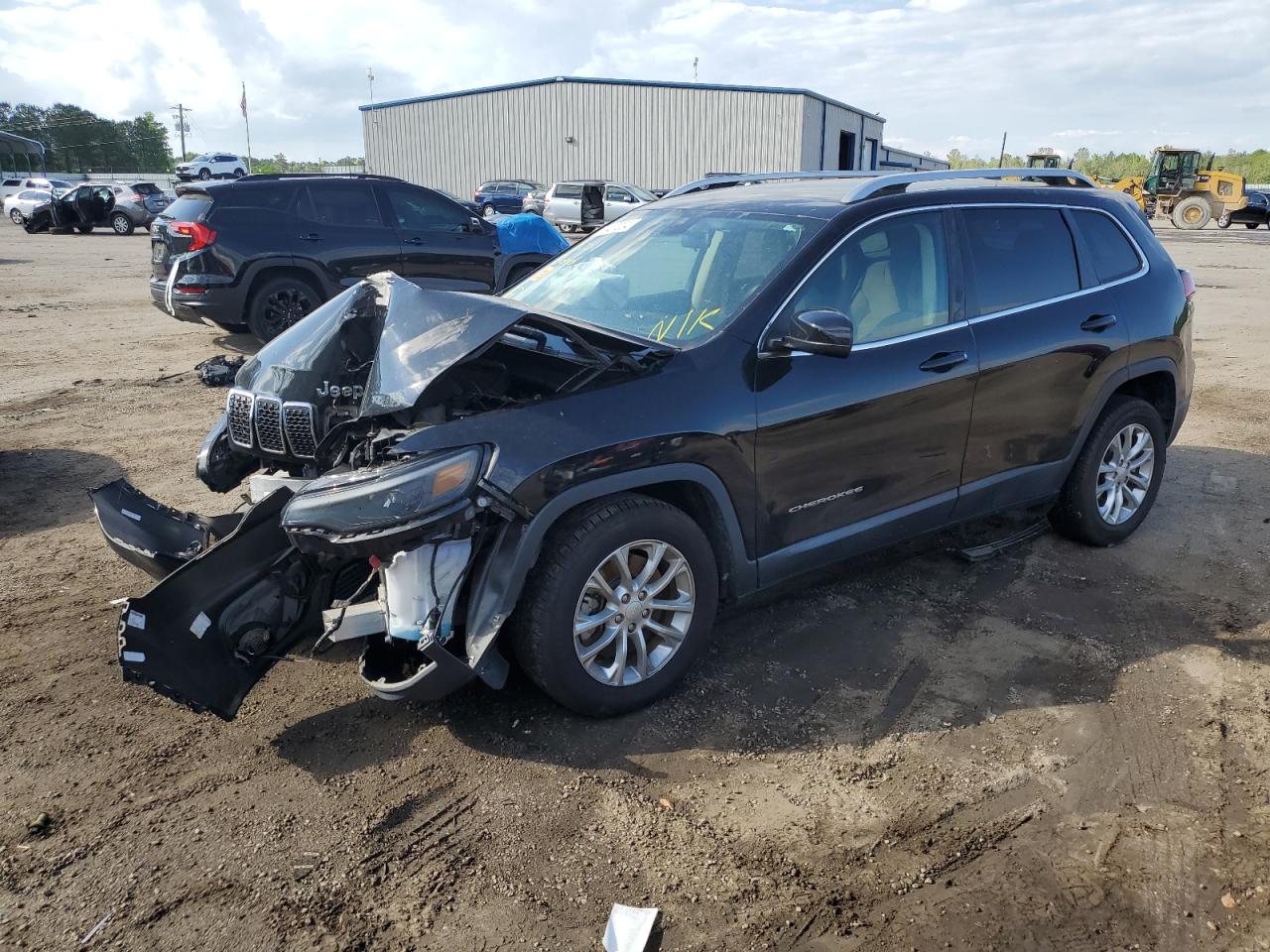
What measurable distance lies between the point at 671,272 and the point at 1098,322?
224 centimetres

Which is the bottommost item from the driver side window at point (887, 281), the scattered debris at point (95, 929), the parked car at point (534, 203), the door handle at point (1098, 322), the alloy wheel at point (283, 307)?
the scattered debris at point (95, 929)

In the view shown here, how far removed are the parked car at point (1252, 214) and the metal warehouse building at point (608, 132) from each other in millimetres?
16351

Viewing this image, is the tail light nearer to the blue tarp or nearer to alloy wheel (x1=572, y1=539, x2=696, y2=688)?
the blue tarp

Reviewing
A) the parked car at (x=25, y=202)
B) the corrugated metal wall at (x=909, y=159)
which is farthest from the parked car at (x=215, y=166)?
the corrugated metal wall at (x=909, y=159)

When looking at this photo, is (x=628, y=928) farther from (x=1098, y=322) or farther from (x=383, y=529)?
(x=1098, y=322)

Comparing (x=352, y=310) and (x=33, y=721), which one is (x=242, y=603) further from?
(x=352, y=310)

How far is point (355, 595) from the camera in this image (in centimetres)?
316

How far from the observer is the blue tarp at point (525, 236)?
1145 centimetres

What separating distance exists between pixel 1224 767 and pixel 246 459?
399 cm

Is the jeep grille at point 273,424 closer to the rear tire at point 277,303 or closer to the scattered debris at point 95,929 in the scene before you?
the scattered debris at point 95,929

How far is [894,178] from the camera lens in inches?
169

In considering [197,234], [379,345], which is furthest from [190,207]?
[379,345]

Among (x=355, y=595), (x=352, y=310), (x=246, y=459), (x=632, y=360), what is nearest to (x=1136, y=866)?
(x=632, y=360)

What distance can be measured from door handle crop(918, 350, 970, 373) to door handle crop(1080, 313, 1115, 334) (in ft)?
3.05
